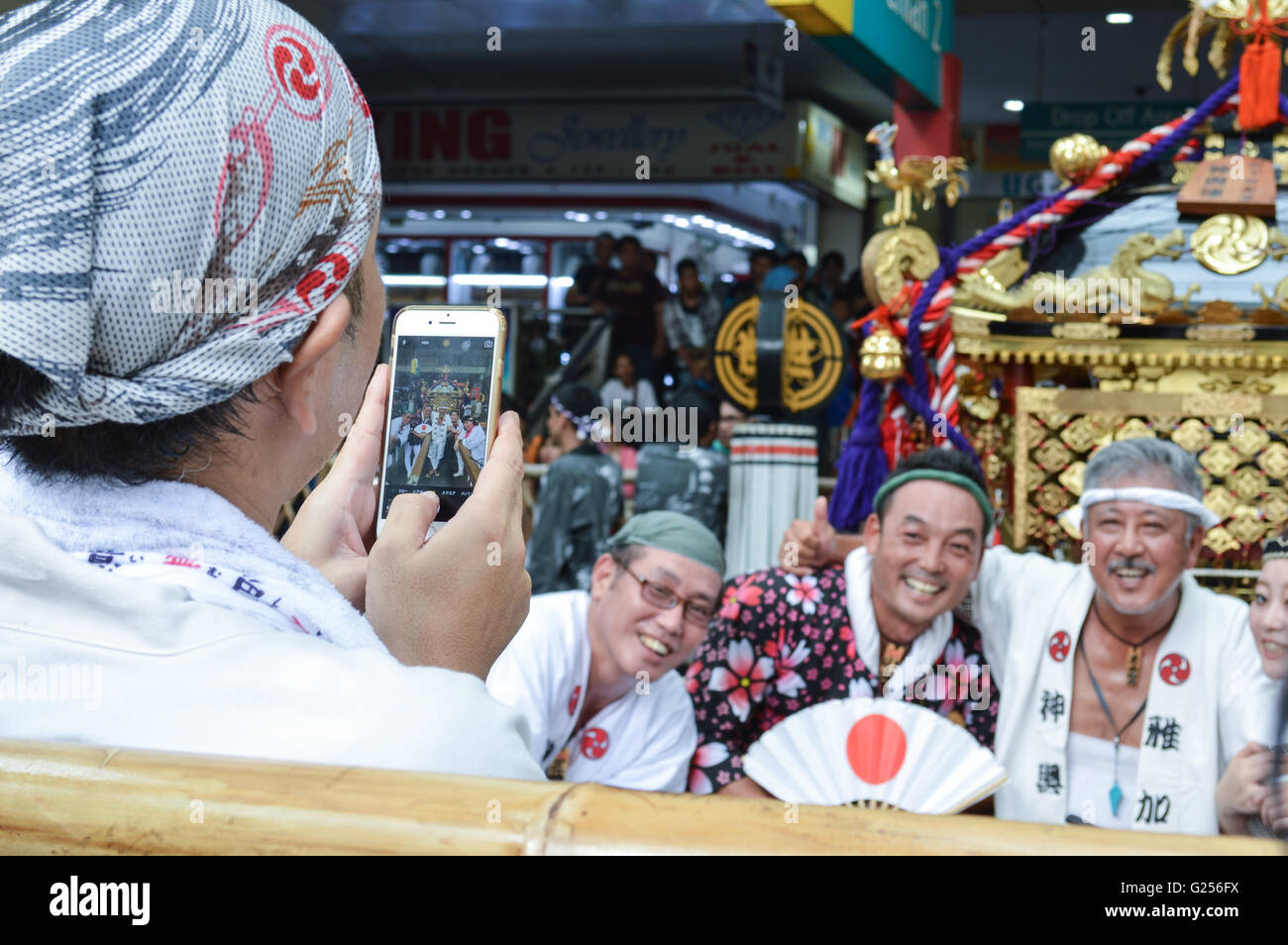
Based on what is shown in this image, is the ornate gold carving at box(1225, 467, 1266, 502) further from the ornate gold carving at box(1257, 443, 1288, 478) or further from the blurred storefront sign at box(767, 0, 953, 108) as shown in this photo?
the blurred storefront sign at box(767, 0, 953, 108)

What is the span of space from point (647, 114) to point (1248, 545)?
7335mm

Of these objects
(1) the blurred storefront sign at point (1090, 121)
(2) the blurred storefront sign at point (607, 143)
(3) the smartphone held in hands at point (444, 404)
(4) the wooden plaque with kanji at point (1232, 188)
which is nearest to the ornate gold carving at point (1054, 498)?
(4) the wooden plaque with kanji at point (1232, 188)

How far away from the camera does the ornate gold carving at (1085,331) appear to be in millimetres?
2719

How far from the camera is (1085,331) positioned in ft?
9.02

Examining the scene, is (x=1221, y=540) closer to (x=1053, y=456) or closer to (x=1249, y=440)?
(x=1249, y=440)

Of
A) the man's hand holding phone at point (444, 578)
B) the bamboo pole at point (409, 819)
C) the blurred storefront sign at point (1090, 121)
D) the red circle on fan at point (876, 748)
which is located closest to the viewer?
the bamboo pole at point (409, 819)

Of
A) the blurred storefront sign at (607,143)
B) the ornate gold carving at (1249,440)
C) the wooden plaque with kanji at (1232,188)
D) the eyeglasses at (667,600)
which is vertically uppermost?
the blurred storefront sign at (607,143)

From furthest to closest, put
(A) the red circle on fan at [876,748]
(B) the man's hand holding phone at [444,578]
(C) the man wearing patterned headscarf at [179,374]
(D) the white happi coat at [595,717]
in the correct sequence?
1. (D) the white happi coat at [595,717]
2. (A) the red circle on fan at [876,748]
3. (B) the man's hand holding phone at [444,578]
4. (C) the man wearing patterned headscarf at [179,374]

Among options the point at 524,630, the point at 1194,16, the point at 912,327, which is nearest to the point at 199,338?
the point at 524,630

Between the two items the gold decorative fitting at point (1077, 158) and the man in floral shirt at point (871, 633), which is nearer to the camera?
the man in floral shirt at point (871, 633)

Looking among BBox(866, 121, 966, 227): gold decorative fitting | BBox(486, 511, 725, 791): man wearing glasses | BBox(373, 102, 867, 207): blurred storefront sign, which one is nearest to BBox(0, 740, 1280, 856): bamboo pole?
BBox(486, 511, 725, 791): man wearing glasses

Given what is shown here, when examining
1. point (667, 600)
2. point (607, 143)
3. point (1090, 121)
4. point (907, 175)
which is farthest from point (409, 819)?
point (607, 143)

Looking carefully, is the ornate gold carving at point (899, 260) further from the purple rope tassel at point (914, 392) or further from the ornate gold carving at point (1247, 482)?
the ornate gold carving at point (1247, 482)

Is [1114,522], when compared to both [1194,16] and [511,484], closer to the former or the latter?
[1194,16]
